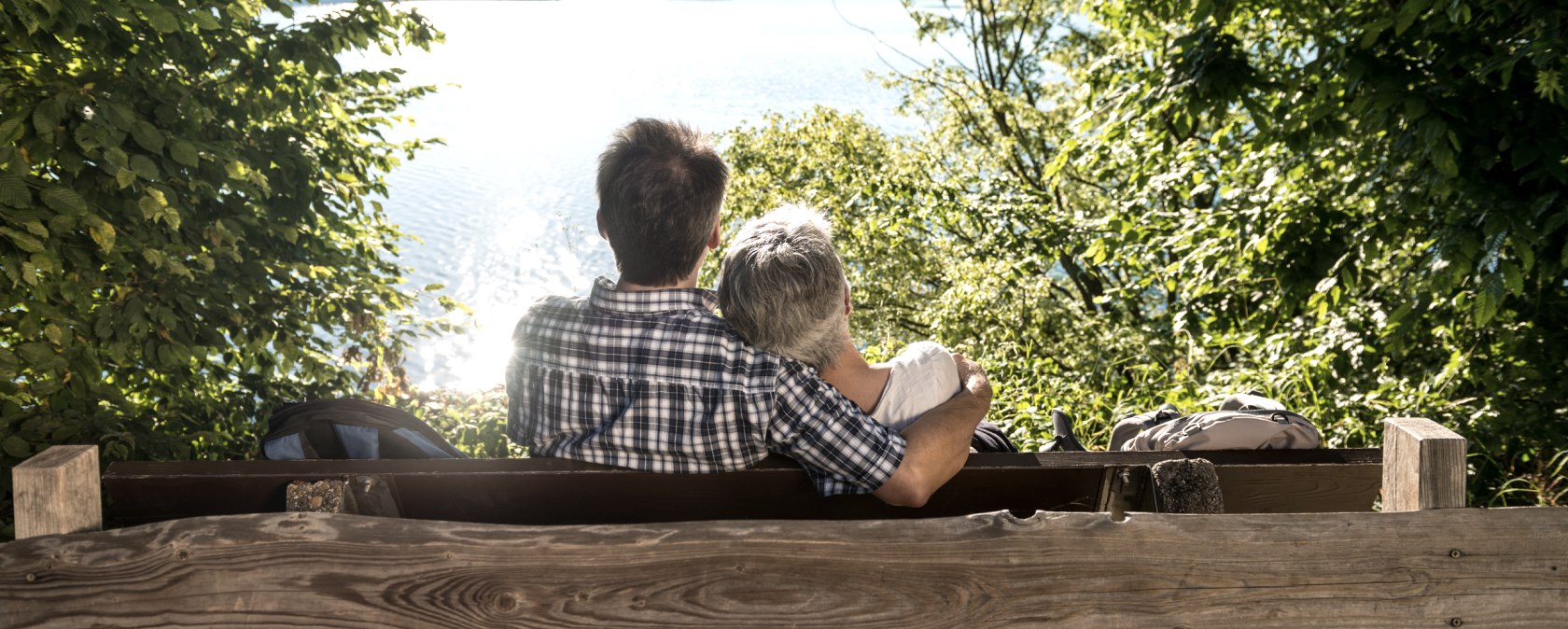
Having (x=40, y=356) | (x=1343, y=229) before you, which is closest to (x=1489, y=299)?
(x=1343, y=229)

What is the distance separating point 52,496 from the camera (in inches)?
60.6

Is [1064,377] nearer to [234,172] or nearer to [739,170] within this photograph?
[234,172]

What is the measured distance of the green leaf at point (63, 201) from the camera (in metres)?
2.60

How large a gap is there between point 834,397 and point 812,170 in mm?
10864

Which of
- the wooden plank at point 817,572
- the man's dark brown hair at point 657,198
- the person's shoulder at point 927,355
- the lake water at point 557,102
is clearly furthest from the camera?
the lake water at point 557,102

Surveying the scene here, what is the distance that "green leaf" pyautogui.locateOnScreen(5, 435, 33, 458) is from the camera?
2.67m

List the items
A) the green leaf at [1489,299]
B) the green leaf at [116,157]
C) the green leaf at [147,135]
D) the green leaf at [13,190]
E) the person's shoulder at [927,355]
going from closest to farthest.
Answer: the person's shoulder at [927,355]
the green leaf at [13,190]
the green leaf at [116,157]
the green leaf at [147,135]
the green leaf at [1489,299]

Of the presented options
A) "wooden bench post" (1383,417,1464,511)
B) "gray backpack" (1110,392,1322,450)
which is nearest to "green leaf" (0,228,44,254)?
"gray backpack" (1110,392,1322,450)

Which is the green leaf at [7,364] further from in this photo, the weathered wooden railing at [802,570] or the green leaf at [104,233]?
the weathered wooden railing at [802,570]

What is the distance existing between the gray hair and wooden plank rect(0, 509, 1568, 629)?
0.52 m

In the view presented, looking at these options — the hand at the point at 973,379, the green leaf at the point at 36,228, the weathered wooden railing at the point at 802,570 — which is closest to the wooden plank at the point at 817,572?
the weathered wooden railing at the point at 802,570

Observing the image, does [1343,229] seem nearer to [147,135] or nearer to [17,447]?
[147,135]

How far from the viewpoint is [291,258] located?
12.3 ft

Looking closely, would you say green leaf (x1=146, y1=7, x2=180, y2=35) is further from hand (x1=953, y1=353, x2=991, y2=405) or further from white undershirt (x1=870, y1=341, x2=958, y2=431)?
hand (x1=953, y1=353, x2=991, y2=405)
